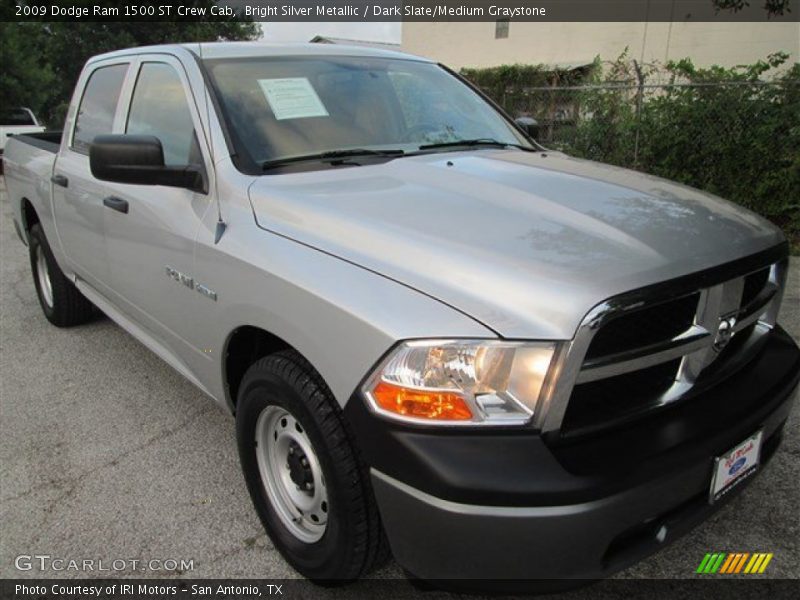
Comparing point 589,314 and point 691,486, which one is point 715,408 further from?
point 589,314

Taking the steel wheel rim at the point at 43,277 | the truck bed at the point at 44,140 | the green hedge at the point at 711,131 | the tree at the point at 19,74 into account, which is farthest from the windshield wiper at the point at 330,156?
the tree at the point at 19,74

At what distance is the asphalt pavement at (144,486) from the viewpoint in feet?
7.93

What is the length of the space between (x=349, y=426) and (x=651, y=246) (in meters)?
1.00

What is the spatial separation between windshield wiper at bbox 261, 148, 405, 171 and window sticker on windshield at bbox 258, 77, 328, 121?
0.67ft

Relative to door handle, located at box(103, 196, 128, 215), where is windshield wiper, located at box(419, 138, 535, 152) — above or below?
above

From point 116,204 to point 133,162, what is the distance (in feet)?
2.50

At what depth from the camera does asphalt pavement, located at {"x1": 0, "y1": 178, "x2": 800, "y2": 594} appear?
2418mm

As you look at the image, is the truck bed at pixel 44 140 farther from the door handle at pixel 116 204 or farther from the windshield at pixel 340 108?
the windshield at pixel 340 108

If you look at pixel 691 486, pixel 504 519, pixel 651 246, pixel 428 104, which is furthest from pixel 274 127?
pixel 691 486

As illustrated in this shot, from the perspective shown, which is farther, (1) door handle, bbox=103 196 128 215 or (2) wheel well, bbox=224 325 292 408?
(1) door handle, bbox=103 196 128 215

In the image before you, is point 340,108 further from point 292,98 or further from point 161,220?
point 161,220

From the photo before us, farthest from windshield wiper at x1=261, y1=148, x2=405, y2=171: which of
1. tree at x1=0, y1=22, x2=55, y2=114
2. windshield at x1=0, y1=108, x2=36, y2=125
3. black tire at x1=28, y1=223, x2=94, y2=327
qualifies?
tree at x1=0, y1=22, x2=55, y2=114

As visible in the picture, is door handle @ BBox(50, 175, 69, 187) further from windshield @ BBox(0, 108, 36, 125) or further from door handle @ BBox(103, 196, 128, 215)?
windshield @ BBox(0, 108, 36, 125)

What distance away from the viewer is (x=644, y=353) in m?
1.71
